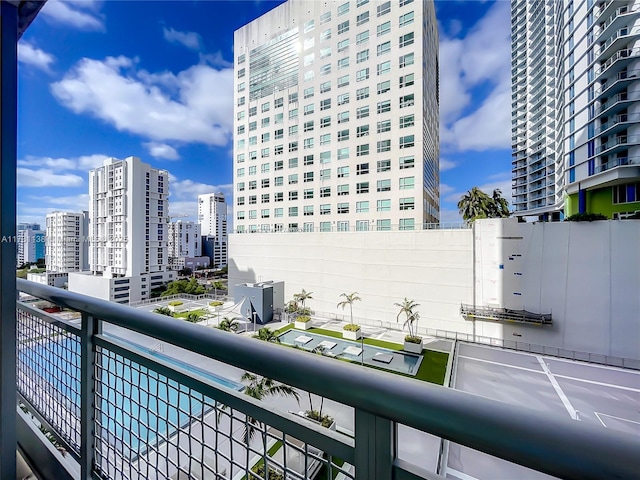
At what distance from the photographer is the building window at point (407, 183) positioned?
1128 cm

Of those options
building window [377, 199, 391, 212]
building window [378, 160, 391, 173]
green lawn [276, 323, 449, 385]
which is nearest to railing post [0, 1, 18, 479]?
green lawn [276, 323, 449, 385]

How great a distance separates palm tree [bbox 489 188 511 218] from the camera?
1395 cm

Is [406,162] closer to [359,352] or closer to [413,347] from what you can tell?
[413,347]

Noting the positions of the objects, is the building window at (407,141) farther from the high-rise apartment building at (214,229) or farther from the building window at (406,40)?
the high-rise apartment building at (214,229)

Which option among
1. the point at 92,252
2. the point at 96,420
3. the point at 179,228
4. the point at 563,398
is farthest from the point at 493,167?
the point at 179,228

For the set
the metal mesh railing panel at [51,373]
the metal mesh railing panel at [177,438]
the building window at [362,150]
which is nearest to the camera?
the metal mesh railing panel at [177,438]

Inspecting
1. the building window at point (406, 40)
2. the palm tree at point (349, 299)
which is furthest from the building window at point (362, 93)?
the palm tree at point (349, 299)

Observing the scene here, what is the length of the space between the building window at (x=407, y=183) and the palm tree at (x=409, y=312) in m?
4.52

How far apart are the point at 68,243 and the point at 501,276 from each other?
1437 centimetres

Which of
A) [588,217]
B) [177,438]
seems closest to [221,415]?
[177,438]

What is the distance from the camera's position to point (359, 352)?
26.9 feet

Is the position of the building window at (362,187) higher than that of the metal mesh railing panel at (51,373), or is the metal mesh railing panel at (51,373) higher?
the building window at (362,187)

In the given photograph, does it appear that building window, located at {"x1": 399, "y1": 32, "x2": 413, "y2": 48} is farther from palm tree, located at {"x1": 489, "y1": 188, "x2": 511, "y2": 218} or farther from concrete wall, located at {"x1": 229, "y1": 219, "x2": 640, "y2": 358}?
palm tree, located at {"x1": 489, "y1": 188, "x2": 511, "y2": 218}

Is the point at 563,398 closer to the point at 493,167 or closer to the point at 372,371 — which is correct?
the point at 493,167
